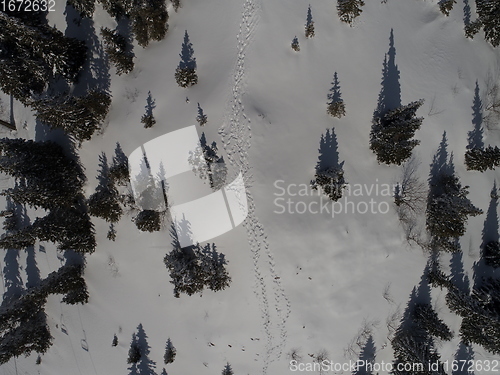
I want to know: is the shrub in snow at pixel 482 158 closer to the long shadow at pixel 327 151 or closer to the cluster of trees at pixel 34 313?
the long shadow at pixel 327 151

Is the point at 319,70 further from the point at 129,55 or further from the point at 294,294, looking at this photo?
the point at 294,294

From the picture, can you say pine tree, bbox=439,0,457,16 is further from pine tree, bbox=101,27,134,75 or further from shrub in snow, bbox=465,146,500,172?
pine tree, bbox=101,27,134,75

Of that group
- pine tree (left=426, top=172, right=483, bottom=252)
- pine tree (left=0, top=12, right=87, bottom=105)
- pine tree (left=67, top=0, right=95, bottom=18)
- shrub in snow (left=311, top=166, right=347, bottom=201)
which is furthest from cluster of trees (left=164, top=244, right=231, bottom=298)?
pine tree (left=67, top=0, right=95, bottom=18)

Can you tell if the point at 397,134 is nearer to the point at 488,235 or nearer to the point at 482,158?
the point at 482,158

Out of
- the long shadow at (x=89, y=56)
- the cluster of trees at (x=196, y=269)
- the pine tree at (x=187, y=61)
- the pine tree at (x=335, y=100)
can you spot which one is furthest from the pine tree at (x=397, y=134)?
the long shadow at (x=89, y=56)

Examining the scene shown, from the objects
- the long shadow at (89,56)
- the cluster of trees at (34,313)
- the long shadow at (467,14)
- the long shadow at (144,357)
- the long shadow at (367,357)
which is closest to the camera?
the cluster of trees at (34,313)

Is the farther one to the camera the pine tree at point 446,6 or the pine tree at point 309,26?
the pine tree at point 446,6

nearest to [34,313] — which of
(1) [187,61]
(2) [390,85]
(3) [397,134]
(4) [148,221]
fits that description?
(4) [148,221]
